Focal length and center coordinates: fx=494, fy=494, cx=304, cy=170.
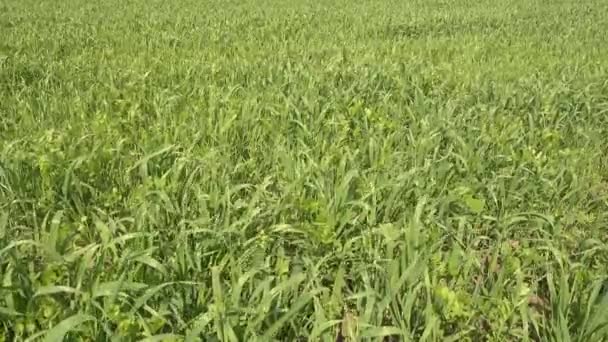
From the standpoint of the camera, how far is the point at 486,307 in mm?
1820

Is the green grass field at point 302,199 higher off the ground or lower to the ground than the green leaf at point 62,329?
lower

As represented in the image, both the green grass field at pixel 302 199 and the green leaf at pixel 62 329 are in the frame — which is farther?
the green grass field at pixel 302 199

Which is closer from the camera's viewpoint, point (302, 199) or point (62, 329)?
point (62, 329)

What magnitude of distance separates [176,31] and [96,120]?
218 inches

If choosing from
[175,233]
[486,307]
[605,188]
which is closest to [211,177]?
[175,233]

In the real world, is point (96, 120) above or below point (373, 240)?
above

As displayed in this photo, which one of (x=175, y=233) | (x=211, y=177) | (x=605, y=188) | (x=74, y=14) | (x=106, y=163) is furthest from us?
(x=74, y=14)

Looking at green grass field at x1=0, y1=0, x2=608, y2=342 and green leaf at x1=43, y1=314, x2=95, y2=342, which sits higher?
green leaf at x1=43, y1=314, x2=95, y2=342

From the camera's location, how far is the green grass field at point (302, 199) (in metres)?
1.70

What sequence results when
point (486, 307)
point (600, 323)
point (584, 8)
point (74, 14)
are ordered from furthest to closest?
point (584, 8)
point (74, 14)
point (486, 307)
point (600, 323)

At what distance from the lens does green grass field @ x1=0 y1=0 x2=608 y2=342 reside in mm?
1700

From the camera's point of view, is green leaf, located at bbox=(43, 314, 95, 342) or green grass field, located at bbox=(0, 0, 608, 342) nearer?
green leaf, located at bbox=(43, 314, 95, 342)

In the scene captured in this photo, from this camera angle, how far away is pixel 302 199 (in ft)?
7.95

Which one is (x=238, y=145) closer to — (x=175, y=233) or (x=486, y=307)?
(x=175, y=233)
